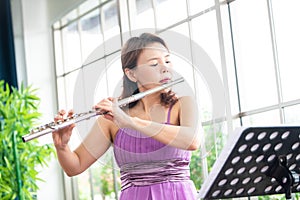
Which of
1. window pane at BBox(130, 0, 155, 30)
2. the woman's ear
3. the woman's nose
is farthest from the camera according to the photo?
window pane at BBox(130, 0, 155, 30)

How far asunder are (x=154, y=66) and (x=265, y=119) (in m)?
2.33

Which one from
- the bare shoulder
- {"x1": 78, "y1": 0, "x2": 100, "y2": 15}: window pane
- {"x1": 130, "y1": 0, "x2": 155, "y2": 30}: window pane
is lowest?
the bare shoulder

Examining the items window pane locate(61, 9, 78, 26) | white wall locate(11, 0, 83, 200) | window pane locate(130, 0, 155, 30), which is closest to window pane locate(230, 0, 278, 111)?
window pane locate(130, 0, 155, 30)

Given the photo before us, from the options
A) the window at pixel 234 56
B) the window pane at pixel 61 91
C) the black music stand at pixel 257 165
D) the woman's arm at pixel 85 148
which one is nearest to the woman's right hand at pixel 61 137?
the woman's arm at pixel 85 148

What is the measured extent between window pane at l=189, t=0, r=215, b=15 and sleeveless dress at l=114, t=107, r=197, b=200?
8.47 ft

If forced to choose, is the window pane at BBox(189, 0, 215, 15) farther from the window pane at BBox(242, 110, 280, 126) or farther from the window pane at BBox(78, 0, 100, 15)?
the window pane at BBox(78, 0, 100, 15)

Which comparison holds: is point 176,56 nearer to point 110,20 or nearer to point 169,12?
point 169,12

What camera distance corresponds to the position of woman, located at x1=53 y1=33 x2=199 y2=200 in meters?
2.39

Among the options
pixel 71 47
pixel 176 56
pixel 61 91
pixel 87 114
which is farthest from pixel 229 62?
pixel 61 91

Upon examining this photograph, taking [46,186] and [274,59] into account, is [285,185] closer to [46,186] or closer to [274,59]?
[274,59]

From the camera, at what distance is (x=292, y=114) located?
4332 mm

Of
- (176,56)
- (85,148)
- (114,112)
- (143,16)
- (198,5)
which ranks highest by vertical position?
(143,16)

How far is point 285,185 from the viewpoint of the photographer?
2176 millimetres

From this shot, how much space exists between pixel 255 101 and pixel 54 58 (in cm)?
328
